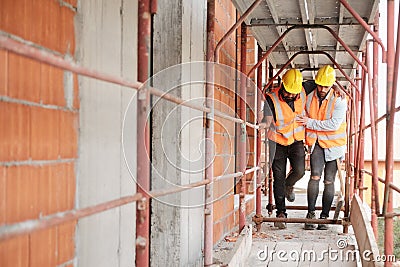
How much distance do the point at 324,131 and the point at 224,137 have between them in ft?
4.32

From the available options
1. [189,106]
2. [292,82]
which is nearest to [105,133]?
[189,106]

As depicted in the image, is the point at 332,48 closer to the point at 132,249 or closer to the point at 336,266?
the point at 336,266

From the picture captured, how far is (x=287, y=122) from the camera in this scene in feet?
21.2

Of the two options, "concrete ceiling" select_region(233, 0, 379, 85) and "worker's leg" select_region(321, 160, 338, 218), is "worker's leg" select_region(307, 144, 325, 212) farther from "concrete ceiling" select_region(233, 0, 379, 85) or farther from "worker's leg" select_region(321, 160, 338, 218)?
"concrete ceiling" select_region(233, 0, 379, 85)

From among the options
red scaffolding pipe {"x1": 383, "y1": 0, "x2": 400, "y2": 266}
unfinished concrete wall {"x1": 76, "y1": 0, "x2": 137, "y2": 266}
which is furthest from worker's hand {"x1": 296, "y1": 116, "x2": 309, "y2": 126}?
unfinished concrete wall {"x1": 76, "y1": 0, "x2": 137, "y2": 266}

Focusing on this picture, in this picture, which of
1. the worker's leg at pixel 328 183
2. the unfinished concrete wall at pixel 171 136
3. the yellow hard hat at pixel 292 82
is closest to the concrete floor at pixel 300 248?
the worker's leg at pixel 328 183

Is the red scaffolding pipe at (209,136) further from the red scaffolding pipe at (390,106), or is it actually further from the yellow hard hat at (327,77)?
the yellow hard hat at (327,77)

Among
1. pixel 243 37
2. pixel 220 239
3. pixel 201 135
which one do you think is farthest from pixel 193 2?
pixel 220 239

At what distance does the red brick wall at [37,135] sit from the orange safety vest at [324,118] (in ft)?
14.9

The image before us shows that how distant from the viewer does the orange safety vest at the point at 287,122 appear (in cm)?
646

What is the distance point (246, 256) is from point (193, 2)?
2.16 m

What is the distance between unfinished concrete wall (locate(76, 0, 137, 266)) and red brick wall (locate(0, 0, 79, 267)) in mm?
102

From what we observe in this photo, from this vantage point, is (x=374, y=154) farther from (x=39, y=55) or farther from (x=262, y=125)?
(x=39, y=55)

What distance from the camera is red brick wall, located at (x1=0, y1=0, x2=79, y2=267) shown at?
1.79 meters
